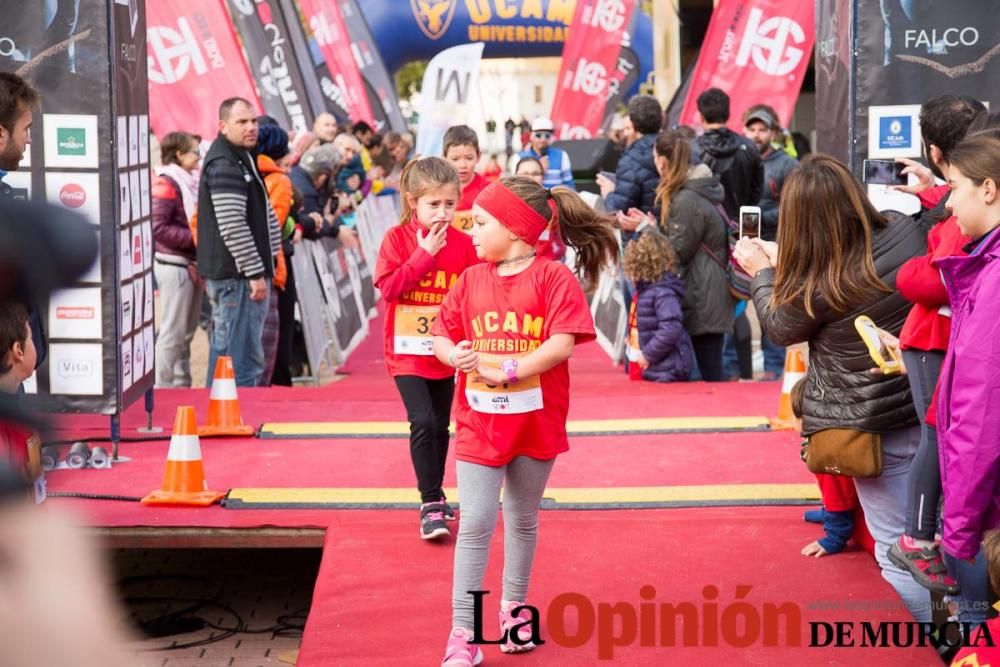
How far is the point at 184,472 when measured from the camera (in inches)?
259

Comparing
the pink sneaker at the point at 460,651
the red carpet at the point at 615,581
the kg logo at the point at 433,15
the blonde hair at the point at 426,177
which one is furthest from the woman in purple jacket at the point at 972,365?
the kg logo at the point at 433,15

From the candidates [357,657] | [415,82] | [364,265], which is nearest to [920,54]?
[357,657]

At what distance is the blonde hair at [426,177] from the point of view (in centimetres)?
595

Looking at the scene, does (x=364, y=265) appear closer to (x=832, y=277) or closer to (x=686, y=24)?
(x=832, y=277)

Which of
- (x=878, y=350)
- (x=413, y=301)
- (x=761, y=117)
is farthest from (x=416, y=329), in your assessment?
(x=761, y=117)

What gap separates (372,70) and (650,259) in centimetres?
1341

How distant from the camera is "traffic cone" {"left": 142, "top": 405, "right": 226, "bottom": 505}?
6.55m

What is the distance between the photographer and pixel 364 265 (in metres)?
15.7

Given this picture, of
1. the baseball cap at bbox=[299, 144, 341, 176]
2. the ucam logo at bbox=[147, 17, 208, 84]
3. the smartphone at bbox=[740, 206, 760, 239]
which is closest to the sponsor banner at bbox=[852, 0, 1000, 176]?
the smartphone at bbox=[740, 206, 760, 239]

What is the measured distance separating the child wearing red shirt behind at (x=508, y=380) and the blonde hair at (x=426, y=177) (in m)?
0.98

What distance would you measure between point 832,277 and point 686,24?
30678mm

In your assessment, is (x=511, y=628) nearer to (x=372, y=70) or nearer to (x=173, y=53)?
(x=173, y=53)

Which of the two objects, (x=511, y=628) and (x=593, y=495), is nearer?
(x=511, y=628)

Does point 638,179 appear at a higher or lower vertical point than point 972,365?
higher
